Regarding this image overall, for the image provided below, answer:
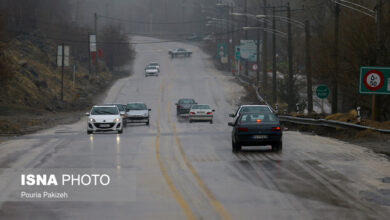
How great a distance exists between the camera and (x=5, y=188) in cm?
1558

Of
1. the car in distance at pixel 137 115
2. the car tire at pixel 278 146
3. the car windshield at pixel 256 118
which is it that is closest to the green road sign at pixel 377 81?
the car windshield at pixel 256 118

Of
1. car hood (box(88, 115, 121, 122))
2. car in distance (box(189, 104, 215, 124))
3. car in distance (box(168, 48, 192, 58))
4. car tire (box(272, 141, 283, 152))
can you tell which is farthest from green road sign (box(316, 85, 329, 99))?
car in distance (box(168, 48, 192, 58))

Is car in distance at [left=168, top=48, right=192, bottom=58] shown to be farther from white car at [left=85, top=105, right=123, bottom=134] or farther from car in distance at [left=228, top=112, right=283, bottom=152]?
car in distance at [left=228, top=112, right=283, bottom=152]

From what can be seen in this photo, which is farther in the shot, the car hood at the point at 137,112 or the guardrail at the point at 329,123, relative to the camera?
the car hood at the point at 137,112

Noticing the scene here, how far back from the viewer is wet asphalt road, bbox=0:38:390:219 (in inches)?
493

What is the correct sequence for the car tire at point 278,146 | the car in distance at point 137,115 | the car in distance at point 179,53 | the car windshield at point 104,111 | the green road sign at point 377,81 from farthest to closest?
the car in distance at point 179,53 < the car in distance at point 137,115 < the car windshield at point 104,111 < the green road sign at point 377,81 < the car tire at point 278,146

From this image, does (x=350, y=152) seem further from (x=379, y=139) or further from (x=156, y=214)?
(x=156, y=214)

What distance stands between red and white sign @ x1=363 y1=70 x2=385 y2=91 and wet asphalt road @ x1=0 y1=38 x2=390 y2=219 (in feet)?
9.96

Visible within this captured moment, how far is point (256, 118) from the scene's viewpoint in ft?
81.8

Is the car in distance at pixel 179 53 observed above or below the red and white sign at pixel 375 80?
above

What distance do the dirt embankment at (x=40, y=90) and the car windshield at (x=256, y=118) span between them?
58.4 ft

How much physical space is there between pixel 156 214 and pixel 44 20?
102 meters

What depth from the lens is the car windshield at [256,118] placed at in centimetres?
2467

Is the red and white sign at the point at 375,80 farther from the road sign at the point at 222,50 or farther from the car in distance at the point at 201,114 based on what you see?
the road sign at the point at 222,50
